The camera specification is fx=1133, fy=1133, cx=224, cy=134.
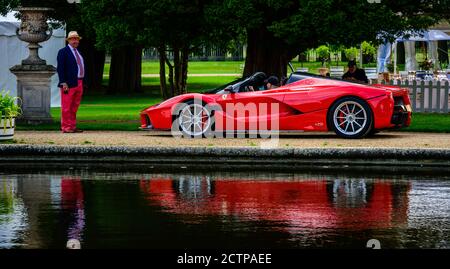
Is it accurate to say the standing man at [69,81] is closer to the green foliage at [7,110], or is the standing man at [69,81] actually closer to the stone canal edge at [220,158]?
the green foliage at [7,110]

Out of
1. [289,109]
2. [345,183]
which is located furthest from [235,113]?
[345,183]

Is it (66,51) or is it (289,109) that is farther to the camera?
(66,51)

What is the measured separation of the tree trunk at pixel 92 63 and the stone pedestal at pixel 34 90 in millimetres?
21699

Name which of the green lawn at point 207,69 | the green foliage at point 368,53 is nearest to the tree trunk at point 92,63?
the green lawn at point 207,69

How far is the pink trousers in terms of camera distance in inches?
796

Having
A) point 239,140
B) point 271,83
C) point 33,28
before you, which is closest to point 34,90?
point 33,28

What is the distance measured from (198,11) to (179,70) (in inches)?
57.5

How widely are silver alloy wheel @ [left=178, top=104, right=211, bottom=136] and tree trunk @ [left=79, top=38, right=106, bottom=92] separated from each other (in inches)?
1012

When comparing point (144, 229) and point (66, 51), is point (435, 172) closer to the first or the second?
point (144, 229)

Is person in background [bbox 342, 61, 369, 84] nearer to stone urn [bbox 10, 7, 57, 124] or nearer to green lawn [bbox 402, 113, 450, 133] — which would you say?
green lawn [bbox 402, 113, 450, 133]

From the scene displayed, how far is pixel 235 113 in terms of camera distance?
748 inches

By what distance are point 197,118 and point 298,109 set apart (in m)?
1.73

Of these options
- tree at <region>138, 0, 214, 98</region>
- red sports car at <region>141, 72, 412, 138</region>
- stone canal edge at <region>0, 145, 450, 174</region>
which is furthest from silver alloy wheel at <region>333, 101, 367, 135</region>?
tree at <region>138, 0, 214, 98</region>
